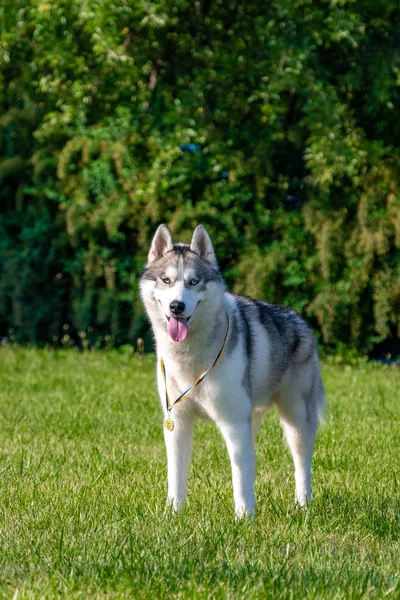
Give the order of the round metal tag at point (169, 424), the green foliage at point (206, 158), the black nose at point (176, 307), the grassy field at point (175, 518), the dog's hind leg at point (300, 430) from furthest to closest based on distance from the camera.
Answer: the green foliage at point (206, 158) < the dog's hind leg at point (300, 430) < the round metal tag at point (169, 424) < the black nose at point (176, 307) < the grassy field at point (175, 518)

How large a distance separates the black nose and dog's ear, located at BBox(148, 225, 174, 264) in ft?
1.43

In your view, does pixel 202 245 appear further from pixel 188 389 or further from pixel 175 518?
pixel 175 518

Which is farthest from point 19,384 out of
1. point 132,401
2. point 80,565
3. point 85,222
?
point 80,565

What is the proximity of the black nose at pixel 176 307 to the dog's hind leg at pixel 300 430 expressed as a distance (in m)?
1.09

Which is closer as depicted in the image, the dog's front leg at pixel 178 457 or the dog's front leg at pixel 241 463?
the dog's front leg at pixel 241 463

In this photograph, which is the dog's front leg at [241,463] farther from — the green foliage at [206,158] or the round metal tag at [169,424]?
the green foliage at [206,158]

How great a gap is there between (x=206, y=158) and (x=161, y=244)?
22.1ft

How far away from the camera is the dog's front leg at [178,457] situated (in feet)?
14.8

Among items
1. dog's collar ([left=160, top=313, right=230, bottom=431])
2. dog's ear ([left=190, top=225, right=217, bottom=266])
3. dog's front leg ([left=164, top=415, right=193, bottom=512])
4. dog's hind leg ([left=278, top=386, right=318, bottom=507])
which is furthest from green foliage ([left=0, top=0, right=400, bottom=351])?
dog's front leg ([left=164, top=415, right=193, bottom=512])

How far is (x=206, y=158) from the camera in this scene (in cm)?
1115

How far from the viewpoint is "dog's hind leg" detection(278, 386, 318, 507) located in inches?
196

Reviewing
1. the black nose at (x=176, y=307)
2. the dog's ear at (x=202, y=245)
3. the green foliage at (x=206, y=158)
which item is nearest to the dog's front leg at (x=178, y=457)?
the black nose at (x=176, y=307)

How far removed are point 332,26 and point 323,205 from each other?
7.32 feet

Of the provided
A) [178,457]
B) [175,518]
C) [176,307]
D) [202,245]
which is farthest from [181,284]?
[175,518]
